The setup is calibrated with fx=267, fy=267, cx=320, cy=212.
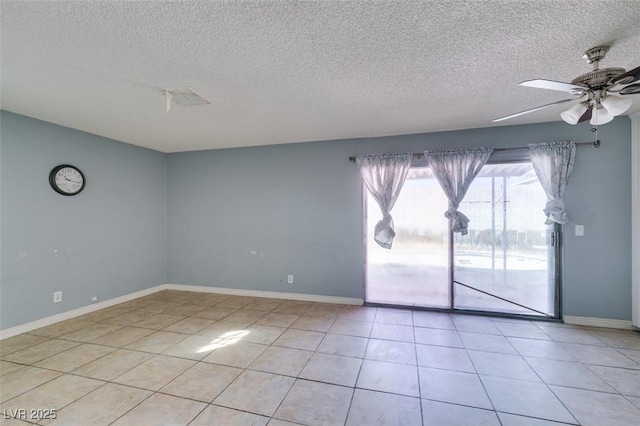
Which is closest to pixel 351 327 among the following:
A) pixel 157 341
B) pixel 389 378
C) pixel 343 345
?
pixel 343 345

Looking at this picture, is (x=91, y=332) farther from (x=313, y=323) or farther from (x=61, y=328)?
(x=313, y=323)

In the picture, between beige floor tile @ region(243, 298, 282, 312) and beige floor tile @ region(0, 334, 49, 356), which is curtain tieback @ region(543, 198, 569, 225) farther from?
beige floor tile @ region(0, 334, 49, 356)

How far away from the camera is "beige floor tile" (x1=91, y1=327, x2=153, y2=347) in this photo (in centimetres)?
278

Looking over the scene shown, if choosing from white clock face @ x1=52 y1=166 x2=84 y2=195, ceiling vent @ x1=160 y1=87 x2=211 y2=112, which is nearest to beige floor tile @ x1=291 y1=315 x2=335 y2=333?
ceiling vent @ x1=160 y1=87 x2=211 y2=112

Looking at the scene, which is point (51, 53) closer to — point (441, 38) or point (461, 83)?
point (441, 38)

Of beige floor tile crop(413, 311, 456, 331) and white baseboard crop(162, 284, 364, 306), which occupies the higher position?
white baseboard crop(162, 284, 364, 306)

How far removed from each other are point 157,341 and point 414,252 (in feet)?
10.8

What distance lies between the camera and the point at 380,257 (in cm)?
392

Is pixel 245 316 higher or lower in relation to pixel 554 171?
lower

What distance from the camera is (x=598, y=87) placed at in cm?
175

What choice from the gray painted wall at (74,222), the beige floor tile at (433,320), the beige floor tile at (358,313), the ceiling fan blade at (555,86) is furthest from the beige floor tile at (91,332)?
the ceiling fan blade at (555,86)

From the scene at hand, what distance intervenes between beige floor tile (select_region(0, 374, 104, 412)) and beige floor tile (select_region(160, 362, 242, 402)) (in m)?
0.60

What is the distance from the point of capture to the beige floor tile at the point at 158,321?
3195mm

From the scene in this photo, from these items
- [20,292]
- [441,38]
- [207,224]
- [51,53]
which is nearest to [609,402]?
[441,38]
